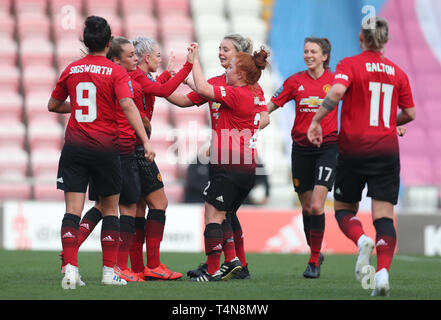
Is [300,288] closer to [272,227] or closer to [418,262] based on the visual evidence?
[418,262]

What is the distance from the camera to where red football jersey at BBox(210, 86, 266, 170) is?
6.41 metres

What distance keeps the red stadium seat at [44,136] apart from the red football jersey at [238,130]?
8.03 metres

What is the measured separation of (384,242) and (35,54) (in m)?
11.3

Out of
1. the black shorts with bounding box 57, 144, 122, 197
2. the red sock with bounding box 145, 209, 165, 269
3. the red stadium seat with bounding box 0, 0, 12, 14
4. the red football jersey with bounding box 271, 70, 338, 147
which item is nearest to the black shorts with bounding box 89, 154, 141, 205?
the red sock with bounding box 145, 209, 165, 269

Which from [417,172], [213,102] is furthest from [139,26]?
[213,102]

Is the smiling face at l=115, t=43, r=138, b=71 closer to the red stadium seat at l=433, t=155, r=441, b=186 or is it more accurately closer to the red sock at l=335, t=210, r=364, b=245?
the red sock at l=335, t=210, r=364, b=245

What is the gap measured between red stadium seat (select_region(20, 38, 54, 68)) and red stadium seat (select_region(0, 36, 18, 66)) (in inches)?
5.3

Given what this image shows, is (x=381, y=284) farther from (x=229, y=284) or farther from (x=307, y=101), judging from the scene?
(x=307, y=101)

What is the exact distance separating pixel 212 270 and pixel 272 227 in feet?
17.4

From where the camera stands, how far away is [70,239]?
18.4 feet

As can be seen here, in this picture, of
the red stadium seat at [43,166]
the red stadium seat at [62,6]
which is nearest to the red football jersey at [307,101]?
the red stadium seat at [43,166]

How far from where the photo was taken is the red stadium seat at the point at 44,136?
46.0 feet
